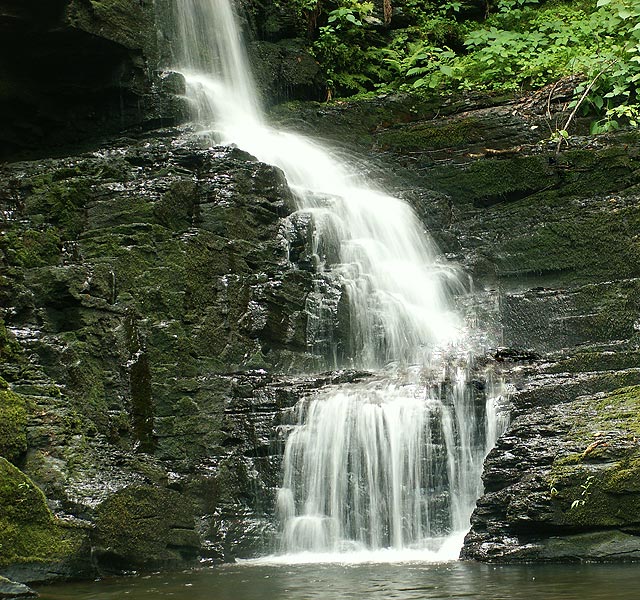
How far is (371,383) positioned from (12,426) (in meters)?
3.50

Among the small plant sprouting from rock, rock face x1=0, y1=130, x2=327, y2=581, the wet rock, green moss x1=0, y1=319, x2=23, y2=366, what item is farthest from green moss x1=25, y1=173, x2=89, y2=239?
the small plant sprouting from rock

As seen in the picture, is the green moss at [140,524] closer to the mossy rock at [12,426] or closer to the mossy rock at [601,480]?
the mossy rock at [12,426]

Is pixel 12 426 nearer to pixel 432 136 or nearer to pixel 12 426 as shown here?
pixel 12 426

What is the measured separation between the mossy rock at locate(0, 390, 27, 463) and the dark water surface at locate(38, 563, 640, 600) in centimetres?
137

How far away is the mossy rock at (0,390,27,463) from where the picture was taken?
6.76 m

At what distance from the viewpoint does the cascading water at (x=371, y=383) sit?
751cm

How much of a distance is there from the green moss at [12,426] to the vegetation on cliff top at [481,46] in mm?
9498

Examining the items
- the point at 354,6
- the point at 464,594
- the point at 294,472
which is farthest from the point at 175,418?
the point at 354,6

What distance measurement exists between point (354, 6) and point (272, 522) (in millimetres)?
11987

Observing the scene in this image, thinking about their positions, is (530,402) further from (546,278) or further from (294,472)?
(546,278)

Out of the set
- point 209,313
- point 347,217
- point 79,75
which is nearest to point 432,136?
point 347,217

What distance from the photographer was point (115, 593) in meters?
5.47

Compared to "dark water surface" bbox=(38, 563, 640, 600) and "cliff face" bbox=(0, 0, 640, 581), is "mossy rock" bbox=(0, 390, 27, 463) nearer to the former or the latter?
"cliff face" bbox=(0, 0, 640, 581)

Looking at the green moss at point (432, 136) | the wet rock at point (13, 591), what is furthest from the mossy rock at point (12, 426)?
the green moss at point (432, 136)
